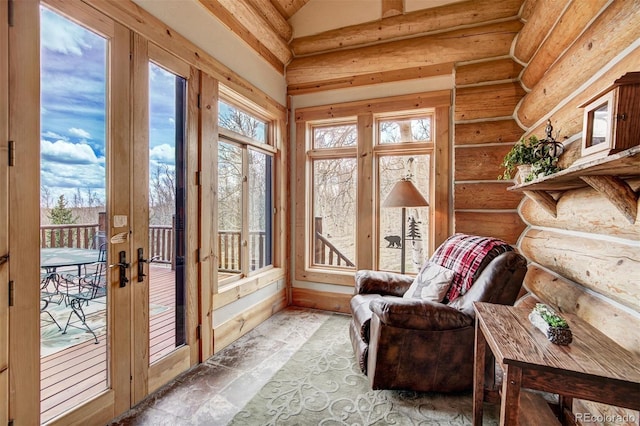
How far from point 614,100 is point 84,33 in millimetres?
2786

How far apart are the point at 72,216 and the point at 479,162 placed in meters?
3.60

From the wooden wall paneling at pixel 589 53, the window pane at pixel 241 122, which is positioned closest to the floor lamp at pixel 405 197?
the wooden wall paneling at pixel 589 53

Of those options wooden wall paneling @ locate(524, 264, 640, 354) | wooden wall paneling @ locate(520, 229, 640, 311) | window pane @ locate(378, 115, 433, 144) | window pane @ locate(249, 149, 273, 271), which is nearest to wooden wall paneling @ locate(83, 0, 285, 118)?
window pane @ locate(249, 149, 273, 271)

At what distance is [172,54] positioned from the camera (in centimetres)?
230

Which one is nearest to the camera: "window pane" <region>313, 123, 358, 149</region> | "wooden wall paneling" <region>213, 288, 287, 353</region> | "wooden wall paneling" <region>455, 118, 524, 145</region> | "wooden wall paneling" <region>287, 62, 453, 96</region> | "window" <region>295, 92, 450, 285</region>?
"wooden wall paneling" <region>213, 288, 287, 353</region>

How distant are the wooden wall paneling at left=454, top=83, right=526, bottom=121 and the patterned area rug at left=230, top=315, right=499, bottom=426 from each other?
108 inches

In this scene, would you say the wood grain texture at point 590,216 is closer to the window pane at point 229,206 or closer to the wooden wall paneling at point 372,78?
the wooden wall paneling at point 372,78

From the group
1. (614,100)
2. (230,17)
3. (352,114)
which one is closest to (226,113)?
(230,17)

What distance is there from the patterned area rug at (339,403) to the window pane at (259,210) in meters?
1.47

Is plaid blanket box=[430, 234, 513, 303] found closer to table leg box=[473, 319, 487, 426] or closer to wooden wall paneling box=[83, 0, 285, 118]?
table leg box=[473, 319, 487, 426]

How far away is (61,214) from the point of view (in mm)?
1675

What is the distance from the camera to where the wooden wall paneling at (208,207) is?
258 centimetres

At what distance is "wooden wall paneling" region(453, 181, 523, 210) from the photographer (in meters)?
3.08

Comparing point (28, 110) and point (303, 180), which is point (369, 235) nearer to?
point (303, 180)
